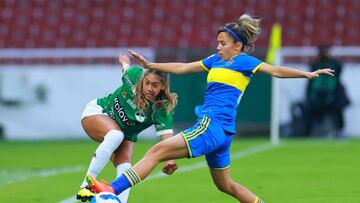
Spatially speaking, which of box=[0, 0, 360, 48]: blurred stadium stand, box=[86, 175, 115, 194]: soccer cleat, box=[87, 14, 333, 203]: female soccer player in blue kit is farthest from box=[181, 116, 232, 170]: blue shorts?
box=[0, 0, 360, 48]: blurred stadium stand

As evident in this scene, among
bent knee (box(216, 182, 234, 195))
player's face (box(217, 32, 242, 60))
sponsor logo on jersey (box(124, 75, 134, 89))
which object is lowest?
bent knee (box(216, 182, 234, 195))

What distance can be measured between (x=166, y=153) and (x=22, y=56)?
1424 cm

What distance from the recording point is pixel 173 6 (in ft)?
75.8

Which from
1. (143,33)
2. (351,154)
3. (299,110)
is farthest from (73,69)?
(351,154)

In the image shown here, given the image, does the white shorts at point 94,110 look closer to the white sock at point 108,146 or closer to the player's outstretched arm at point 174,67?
the white sock at point 108,146

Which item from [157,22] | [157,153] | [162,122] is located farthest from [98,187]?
[157,22]

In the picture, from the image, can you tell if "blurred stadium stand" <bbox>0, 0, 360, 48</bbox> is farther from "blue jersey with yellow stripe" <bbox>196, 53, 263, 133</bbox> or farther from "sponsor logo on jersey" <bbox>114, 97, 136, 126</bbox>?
"blue jersey with yellow stripe" <bbox>196, 53, 263, 133</bbox>

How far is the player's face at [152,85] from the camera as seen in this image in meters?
8.23

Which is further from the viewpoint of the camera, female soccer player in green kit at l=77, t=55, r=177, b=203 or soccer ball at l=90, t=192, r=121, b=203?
female soccer player in green kit at l=77, t=55, r=177, b=203

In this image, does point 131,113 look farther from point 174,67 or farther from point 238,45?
point 238,45

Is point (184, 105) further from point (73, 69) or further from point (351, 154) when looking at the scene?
point (351, 154)

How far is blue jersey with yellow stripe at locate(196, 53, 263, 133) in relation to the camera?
764 centimetres

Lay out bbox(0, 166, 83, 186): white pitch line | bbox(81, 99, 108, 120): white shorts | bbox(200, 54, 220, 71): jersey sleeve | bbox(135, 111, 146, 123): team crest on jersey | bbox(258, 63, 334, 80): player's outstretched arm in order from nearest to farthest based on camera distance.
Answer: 1. bbox(258, 63, 334, 80): player's outstretched arm
2. bbox(200, 54, 220, 71): jersey sleeve
3. bbox(135, 111, 146, 123): team crest on jersey
4. bbox(81, 99, 108, 120): white shorts
5. bbox(0, 166, 83, 186): white pitch line

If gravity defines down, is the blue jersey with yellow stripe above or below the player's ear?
below
